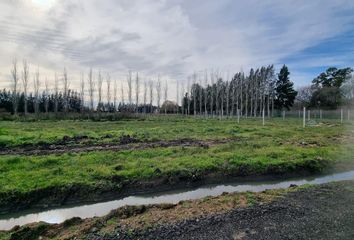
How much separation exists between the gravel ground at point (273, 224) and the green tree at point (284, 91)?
6863 centimetres

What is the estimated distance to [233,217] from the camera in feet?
20.3

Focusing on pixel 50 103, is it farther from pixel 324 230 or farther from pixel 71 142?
pixel 324 230

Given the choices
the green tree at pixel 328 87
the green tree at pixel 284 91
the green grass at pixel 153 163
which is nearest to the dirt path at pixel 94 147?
the green grass at pixel 153 163

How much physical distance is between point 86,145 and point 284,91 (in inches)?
2548

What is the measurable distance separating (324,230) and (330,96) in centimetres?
5826

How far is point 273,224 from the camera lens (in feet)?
19.1

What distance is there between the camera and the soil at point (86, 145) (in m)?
13.4

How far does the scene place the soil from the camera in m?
13.4

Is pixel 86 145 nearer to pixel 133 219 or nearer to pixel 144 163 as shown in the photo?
pixel 144 163

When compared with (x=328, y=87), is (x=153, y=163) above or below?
below

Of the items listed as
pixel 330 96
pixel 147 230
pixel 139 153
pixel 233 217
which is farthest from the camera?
pixel 330 96

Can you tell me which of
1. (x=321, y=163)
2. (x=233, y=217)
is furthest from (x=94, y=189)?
(x=321, y=163)

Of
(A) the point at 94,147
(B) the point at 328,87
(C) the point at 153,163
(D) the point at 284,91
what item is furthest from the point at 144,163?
(D) the point at 284,91

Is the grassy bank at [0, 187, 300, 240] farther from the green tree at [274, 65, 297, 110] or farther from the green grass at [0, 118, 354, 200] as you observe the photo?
the green tree at [274, 65, 297, 110]
